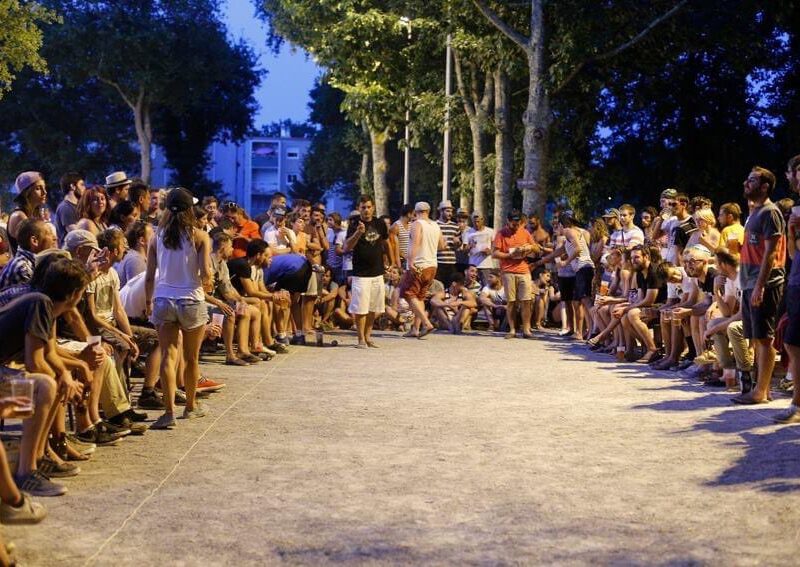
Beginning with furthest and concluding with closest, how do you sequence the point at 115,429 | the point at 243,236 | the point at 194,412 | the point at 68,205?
the point at 243,236 < the point at 68,205 < the point at 194,412 < the point at 115,429

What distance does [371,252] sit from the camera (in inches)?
717

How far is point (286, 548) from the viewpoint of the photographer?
6051 millimetres

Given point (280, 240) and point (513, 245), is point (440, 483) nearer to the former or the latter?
point (280, 240)

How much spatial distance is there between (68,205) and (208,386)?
8.41 feet

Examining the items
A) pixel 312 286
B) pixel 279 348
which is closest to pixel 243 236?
pixel 312 286

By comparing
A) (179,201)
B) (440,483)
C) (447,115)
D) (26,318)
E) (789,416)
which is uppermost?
(447,115)

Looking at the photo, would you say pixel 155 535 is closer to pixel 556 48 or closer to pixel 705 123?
pixel 556 48

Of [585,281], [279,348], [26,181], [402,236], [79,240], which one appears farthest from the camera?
[402,236]

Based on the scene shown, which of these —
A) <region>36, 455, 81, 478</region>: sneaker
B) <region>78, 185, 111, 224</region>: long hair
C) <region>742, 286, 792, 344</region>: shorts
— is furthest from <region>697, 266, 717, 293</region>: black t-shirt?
<region>36, 455, 81, 478</region>: sneaker

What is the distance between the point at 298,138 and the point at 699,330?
136 meters

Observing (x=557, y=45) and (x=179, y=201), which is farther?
(x=557, y=45)

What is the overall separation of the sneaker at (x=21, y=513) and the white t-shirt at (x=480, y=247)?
17.9 meters

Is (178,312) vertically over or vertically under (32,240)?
under

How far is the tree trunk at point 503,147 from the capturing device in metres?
29.2
